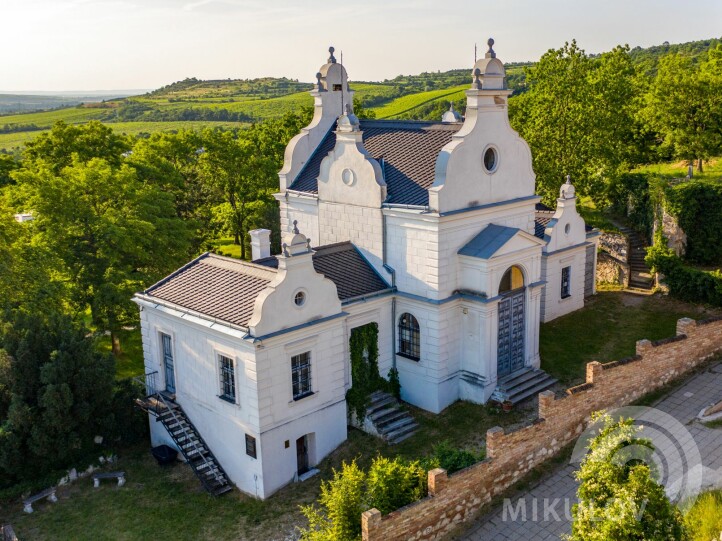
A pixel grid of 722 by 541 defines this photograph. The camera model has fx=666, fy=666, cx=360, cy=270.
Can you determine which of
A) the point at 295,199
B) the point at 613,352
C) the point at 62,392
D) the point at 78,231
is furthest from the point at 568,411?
the point at 78,231

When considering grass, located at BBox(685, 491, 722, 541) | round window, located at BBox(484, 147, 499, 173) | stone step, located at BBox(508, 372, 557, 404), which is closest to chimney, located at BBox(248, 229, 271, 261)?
round window, located at BBox(484, 147, 499, 173)

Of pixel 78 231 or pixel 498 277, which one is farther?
pixel 78 231

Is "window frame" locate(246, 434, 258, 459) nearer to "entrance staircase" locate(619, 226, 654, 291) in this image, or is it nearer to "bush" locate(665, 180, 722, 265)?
"entrance staircase" locate(619, 226, 654, 291)

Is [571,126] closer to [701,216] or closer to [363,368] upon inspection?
[701,216]

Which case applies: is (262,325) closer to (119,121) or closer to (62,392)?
(62,392)

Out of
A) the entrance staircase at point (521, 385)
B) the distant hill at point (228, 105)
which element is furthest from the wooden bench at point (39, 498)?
the distant hill at point (228, 105)

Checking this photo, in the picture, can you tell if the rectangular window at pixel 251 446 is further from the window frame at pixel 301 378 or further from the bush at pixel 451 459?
the bush at pixel 451 459

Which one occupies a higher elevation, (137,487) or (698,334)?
(698,334)
